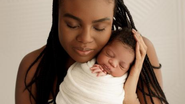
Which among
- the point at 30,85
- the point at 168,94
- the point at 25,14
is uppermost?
the point at 25,14

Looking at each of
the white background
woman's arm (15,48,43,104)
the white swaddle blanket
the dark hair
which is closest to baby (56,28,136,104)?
the white swaddle blanket

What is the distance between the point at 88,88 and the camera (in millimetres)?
738

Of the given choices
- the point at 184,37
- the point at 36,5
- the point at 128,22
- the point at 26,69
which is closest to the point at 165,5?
the point at 184,37

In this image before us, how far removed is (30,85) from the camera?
0.93 m

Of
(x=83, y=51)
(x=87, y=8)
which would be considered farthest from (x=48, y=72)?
(x=87, y=8)

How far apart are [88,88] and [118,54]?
0.15 meters

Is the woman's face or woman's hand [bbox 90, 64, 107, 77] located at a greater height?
the woman's face

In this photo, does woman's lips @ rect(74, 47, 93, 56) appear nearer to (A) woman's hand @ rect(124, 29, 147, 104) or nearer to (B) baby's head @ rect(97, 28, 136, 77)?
(B) baby's head @ rect(97, 28, 136, 77)

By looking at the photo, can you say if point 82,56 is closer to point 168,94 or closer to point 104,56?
point 104,56

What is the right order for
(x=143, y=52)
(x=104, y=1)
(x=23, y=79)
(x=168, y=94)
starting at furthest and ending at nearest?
(x=168, y=94)
(x=23, y=79)
(x=143, y=52)
(x=104, y=1)

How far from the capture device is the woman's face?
679 millimetres

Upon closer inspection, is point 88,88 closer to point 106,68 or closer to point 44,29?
point 106,68

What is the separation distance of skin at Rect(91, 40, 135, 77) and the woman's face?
0.13 ft

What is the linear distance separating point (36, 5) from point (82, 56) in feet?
1.98
